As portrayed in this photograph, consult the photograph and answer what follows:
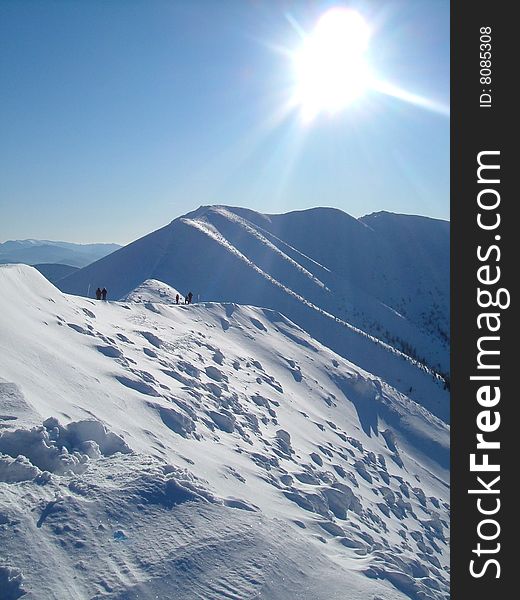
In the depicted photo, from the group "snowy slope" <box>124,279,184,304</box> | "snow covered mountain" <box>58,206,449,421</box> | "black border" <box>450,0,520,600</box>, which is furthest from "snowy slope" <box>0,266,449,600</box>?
"snow covered mountain" <box>58,206,449,421</box>

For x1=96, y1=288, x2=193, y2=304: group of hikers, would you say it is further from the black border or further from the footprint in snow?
the black border

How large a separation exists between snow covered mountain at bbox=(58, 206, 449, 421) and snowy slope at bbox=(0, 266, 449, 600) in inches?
481

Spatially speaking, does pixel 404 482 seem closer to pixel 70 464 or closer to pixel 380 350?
pixel 70 464

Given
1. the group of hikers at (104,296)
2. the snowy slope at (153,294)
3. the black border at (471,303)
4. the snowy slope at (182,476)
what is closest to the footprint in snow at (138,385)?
the snowy slope at (182,476)

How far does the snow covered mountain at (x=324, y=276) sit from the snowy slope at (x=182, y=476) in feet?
40.1

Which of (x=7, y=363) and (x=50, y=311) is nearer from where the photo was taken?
(x=7, y=363)

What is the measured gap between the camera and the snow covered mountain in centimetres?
3125

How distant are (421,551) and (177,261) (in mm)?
33957

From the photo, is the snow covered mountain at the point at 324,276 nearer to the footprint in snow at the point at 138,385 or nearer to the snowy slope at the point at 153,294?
the snowy slope at the point at 153,294

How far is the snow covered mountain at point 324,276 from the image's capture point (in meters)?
31.2

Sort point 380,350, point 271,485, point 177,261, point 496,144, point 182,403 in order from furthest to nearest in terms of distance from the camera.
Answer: point 177,261, point 380,350, point 182,403, point 271,485, point 496,144

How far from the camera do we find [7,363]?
7809 millimetres

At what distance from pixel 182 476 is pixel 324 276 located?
153 feet

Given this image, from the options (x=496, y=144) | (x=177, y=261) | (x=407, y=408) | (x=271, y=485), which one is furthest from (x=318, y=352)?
(x=177, y=261)
